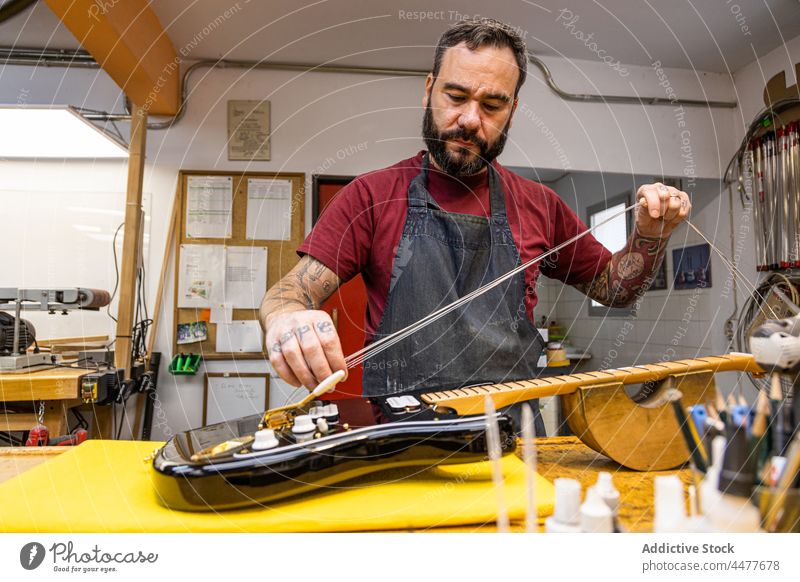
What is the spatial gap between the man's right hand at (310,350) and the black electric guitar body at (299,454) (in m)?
0.03

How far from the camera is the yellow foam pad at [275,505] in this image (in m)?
0.29

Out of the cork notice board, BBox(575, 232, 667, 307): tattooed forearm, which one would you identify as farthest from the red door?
BBox(575, 232, 667, 307): tattooed forearm

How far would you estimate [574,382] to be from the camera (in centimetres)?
38

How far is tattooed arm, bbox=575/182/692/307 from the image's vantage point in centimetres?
48

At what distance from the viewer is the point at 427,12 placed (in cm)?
111

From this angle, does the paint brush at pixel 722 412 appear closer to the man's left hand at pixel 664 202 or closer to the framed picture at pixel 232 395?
the man's left hand at pixel 664 202

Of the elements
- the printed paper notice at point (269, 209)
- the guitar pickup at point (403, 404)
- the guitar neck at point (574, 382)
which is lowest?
the guitar pickup at point (403, 404)

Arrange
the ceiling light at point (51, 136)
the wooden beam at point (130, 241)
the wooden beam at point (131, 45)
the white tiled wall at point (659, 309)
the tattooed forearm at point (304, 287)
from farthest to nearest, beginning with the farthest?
the white tiled wall at point (659, 309) → the wooden beam at point (130, 241) → the ceiling light at point (51, 136) → the wooden beam at point (131, 45) → the tattooed forearm at point (304, 287)

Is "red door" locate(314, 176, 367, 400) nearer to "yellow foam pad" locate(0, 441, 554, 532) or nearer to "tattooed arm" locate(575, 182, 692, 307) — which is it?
"tattooed arm" locate(575, 182, 692, 307)

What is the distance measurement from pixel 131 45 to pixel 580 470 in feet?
4.35

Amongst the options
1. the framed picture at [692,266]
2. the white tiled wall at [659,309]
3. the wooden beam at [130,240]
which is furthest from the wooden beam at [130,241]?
the framed picture at [692,266]
